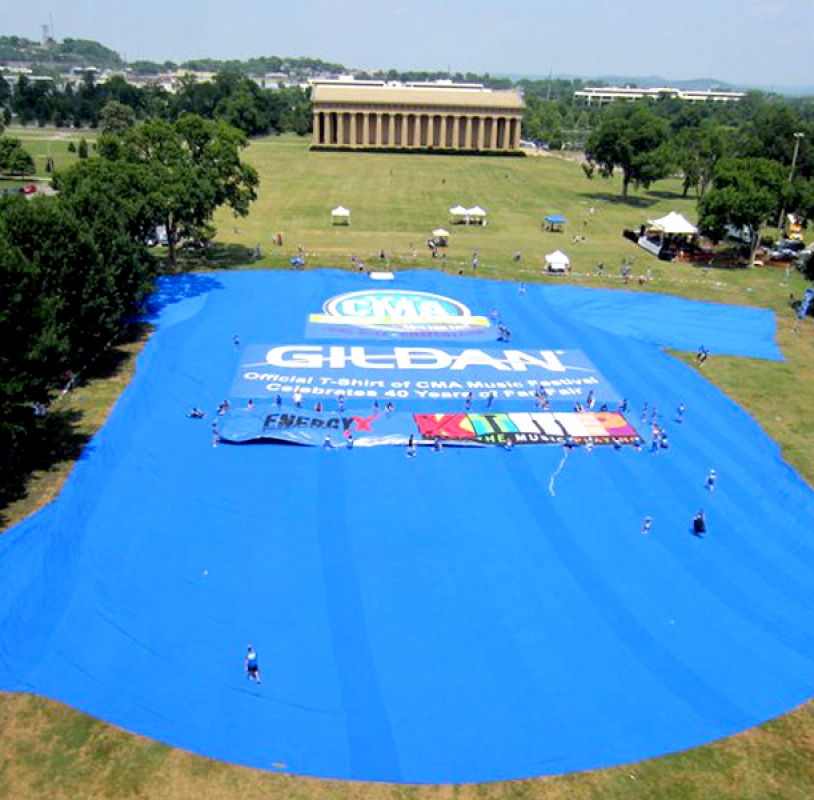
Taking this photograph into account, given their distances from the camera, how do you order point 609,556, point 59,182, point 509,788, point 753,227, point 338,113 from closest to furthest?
1. point 509,788
2. point 609,556
3. point 59,182
4. point 753,227
5. point 338,113

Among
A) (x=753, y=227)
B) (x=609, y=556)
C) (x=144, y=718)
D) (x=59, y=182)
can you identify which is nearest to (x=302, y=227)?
(x=59, y=182)

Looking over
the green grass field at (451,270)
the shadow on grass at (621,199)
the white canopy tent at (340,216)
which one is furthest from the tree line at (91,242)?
the shadow on grass at (621,199)

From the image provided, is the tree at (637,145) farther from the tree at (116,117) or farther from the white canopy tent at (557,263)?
the tree at (116,117)

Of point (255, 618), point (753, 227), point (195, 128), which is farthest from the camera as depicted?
point (753, 227)

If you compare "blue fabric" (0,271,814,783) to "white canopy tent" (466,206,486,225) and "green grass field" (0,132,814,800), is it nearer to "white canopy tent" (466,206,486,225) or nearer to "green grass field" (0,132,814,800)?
"green grass field" (0,132,814,800)

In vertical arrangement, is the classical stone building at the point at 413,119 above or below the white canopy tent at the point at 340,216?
above

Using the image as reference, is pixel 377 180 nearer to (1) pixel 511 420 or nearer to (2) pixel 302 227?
(2) pixel 302 227

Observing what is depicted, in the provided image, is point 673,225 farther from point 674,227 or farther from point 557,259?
point 557,259

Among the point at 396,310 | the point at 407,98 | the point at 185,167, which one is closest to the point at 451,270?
the point at 396,310
